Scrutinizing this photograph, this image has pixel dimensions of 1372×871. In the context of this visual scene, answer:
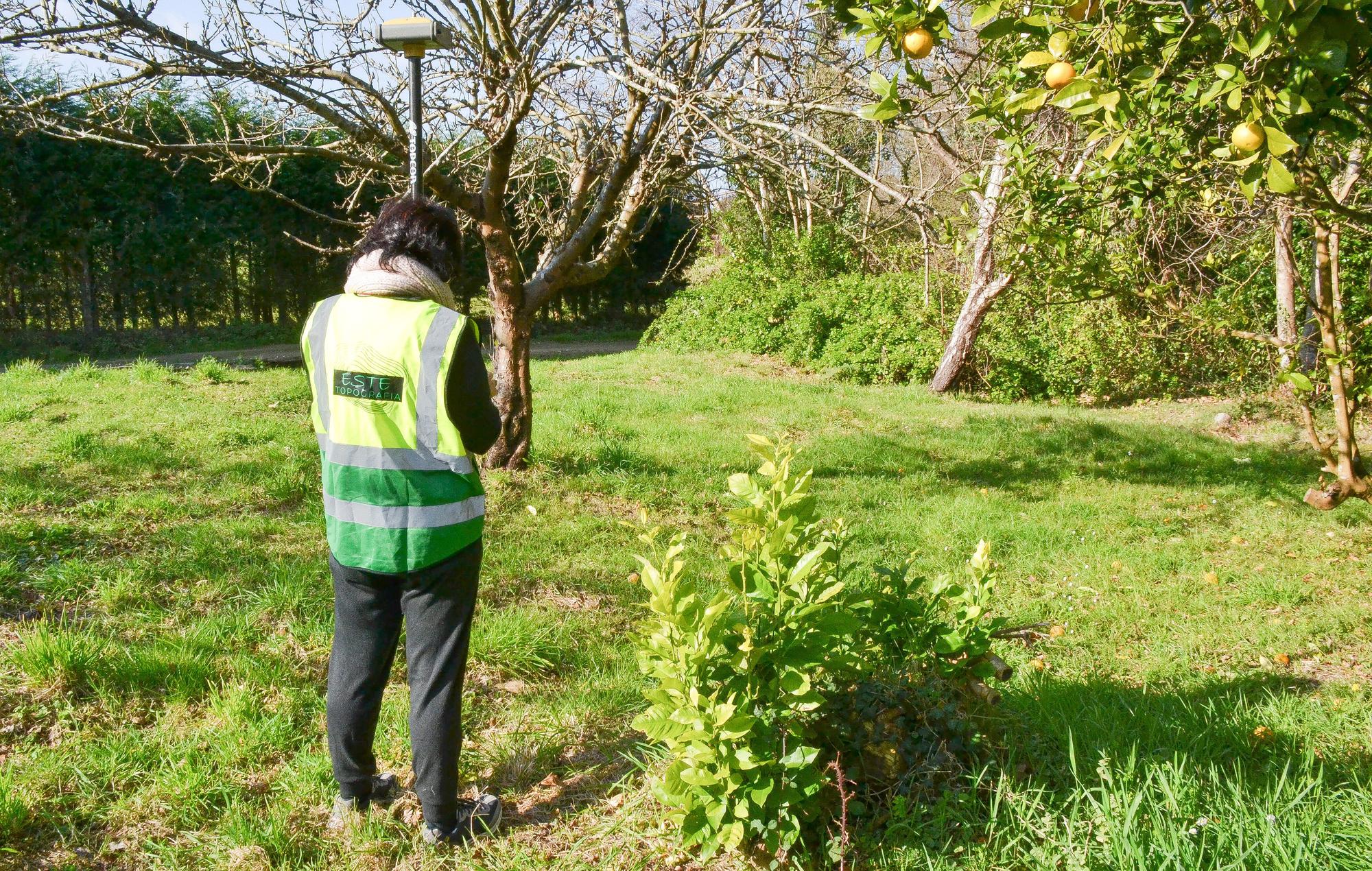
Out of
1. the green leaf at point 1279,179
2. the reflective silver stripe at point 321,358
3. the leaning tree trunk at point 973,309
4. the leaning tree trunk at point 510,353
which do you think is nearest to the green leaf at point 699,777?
the reflective silver stripe at point 321,358

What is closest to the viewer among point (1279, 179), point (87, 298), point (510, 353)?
Answer: point (1279, 179)

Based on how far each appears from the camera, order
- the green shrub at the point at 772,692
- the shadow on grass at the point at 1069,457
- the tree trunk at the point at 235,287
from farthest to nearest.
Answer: the tree trunk at the point at 235,287 → the shadow on grass at the point at 1069,457 → the green shrub at the point at 772,692

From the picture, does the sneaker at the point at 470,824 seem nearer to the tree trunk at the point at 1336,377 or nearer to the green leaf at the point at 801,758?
the green leaf at the point at 801,758

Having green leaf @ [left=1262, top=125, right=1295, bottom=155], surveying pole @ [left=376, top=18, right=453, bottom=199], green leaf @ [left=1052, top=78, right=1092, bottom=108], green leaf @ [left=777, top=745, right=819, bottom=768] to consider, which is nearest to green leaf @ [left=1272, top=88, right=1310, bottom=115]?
green leaf @ [left=1262, top=125, right=1295, bottom=155]

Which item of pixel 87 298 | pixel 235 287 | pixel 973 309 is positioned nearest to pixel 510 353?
pixel 973 309

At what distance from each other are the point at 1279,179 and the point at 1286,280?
322 inches

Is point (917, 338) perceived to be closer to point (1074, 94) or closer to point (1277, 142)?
point (1074, 94)

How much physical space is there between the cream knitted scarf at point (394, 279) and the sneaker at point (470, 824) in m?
1.51

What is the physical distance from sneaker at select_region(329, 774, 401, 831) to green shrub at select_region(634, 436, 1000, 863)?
0.98 metres

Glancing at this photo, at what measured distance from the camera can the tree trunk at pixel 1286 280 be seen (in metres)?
4.31

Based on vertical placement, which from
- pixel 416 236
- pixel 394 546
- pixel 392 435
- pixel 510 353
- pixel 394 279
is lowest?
pixel 394 546

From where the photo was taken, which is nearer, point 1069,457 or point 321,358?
point 321,358

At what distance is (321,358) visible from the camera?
8.11 feet

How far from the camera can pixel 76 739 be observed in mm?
3094
